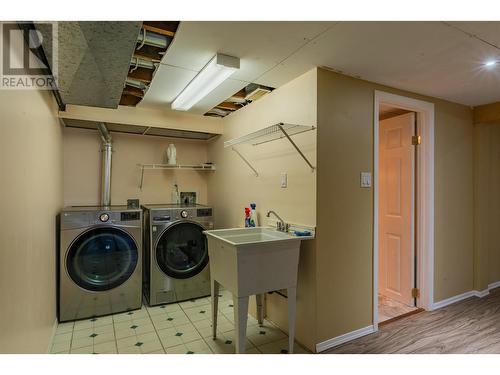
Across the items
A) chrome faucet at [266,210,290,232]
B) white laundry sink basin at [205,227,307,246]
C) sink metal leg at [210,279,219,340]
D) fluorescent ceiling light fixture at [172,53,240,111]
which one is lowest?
sink metal leg at [210,279,219,340]

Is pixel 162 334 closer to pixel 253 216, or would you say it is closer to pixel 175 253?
pixel 175 253

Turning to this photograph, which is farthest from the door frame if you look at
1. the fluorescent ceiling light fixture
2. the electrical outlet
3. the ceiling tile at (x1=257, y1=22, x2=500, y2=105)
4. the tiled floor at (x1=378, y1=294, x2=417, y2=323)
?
the fluorescent ceiling light fixture

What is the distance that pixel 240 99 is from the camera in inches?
114

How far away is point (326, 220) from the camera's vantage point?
214cm

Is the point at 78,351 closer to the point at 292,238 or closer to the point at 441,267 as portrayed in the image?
the point at 292,238

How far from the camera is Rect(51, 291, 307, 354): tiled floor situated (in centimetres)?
215

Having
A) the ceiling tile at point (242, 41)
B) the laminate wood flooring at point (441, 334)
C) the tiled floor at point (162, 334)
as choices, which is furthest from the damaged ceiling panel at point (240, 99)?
the laminate wood flooring at point (441, 334)

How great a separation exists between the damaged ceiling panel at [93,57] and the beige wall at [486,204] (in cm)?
361

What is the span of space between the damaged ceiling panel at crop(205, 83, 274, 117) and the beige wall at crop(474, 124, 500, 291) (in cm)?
249

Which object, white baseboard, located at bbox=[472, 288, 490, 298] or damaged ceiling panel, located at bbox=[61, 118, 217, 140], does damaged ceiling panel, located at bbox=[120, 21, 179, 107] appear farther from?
white baseboard, located at bbox=[472, 288, 490, 298]

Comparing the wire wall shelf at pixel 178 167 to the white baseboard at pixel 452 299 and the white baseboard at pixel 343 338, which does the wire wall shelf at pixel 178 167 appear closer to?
the white baseboard at pixel 343 338

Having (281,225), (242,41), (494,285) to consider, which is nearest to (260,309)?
(281,225)

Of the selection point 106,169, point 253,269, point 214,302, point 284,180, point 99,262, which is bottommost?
point 214,302

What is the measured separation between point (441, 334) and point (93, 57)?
327cm
